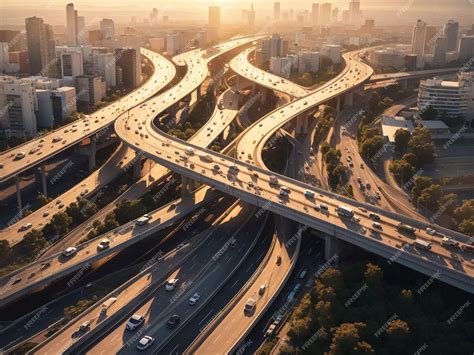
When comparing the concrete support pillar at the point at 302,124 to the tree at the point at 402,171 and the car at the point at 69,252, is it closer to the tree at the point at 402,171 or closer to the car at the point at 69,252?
the tree at the point at 402,171

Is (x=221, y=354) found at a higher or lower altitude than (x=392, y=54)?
lower

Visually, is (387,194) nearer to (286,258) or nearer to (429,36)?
(286,258)

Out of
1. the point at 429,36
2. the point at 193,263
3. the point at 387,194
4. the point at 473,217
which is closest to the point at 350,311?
the point at 193,263

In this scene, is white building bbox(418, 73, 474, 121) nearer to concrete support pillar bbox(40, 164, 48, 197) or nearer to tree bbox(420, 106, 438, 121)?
tree bbox(420, 106, 438, 121)

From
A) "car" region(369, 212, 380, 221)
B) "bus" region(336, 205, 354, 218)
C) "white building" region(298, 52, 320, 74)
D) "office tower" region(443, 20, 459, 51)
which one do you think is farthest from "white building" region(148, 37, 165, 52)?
"car" region(369, 212, 380, 221)

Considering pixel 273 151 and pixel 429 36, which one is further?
pixel 429 36

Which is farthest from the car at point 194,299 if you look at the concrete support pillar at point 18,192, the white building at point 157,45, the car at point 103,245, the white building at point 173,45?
the white building at point 157,45

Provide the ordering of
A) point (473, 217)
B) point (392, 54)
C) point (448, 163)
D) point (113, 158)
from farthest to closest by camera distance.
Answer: point (392, 54) < point (113, 158) < point (448, 163) < point (473, 217)

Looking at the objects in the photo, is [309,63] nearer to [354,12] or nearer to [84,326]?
[84,326]
